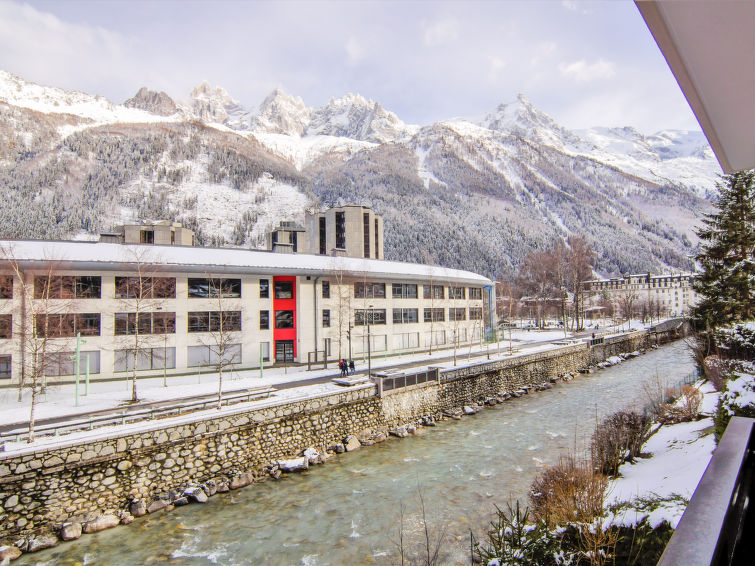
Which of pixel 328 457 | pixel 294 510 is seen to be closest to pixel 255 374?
pixel 328 457

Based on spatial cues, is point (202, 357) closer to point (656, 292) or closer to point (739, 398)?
point (739, 398)

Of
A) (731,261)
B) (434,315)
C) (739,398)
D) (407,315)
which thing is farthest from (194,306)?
(731,261)

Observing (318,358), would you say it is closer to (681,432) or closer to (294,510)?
(294,510)

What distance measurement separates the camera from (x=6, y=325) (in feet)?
82.7

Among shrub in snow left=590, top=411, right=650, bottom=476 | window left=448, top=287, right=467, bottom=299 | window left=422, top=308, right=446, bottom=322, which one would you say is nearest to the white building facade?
window left=422, top=308, right=446, bottom=322

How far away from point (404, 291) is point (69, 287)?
2790 cm

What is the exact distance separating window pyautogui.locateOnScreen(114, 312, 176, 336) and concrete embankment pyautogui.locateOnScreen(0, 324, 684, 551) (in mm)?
13678

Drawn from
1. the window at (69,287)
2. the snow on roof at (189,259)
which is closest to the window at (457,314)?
the snow on roof at (189,259)

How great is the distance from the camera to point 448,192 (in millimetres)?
197750

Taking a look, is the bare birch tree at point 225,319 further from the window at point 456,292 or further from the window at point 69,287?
the window at point 456,292

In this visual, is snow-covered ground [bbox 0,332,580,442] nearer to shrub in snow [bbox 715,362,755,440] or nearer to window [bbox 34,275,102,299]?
window [bbox 34,275,102,299]

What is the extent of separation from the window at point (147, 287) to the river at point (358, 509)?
1728 cm

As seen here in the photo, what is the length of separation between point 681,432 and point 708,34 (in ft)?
63.1

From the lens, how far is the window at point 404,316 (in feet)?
133
